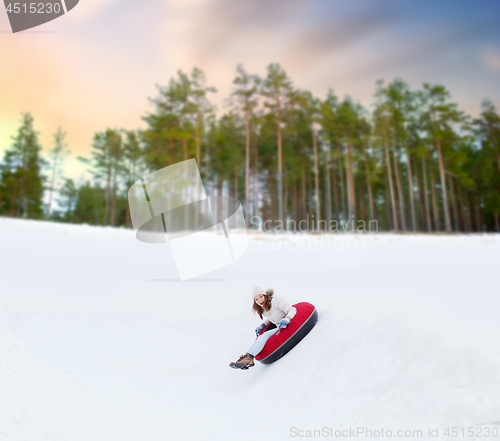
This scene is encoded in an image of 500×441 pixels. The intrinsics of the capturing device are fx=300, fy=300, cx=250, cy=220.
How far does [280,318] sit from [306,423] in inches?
71.3

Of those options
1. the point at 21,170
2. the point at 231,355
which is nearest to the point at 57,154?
the point at 21,170

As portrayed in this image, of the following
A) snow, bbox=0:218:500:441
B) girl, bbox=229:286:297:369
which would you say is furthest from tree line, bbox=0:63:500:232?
girl, bbox=229:286:297:369

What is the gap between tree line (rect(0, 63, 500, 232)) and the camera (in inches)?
968

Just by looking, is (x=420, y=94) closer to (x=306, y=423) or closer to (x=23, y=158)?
(x=306, y=423)

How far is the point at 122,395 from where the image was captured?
4.61 meters

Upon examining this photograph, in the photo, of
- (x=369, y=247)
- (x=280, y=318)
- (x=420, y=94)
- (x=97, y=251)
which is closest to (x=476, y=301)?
(x=280, y=318)

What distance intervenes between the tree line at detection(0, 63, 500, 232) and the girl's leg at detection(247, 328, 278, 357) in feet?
57.7

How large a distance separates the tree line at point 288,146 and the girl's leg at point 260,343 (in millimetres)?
17600

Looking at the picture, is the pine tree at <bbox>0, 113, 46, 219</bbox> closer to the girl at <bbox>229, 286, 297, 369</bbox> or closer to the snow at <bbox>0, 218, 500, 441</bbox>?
the snow at <bbox>0, 218, 500, 441</bbox>

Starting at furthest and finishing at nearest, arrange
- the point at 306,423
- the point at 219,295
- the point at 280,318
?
1. the point at 219,295
2. the point at 280,318
3. the point at 306,423

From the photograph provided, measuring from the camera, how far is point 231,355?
5.68 meters

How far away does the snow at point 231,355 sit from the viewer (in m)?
2.94

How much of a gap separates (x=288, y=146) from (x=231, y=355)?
2615 cm

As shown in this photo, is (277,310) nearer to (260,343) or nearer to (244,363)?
(260,343)
